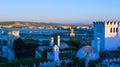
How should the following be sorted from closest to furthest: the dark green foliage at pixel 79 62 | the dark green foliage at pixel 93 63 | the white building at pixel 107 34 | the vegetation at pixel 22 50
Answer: the dark green foliage at pixel 93 63, the dark green foliage at pixel 79 62, the white building at pixel 107 34, the vegetation at pixel 22 50

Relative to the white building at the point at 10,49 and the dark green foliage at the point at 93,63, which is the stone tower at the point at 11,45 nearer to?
the white building at the point at 10,49

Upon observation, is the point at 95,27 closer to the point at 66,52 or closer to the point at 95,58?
the point at 66,52

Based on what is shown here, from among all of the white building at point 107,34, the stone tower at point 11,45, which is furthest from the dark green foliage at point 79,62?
the stone tower at point 11,45

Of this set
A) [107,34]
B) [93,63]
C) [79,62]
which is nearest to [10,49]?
[107,34]

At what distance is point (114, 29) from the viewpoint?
108 feet

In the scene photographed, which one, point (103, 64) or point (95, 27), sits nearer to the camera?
point (103, 64)

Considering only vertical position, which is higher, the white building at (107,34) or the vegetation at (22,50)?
the white building at (107,34)

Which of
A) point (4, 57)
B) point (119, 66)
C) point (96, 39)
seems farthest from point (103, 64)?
point (4, 57)

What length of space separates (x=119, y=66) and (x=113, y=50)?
917cm

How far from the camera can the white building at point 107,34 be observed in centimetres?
3184

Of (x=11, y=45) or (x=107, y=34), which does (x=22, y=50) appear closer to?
(x=11, y=45)

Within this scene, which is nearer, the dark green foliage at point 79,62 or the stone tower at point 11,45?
the dark green foliage at point 79,62

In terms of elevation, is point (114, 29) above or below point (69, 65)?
above

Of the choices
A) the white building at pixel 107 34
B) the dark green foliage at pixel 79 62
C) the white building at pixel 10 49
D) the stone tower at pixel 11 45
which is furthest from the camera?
the white building at pixel 10 49
